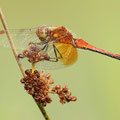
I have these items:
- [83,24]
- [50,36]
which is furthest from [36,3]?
[50,36]

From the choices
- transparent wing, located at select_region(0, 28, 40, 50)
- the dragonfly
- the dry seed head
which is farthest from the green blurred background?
the dry seed head

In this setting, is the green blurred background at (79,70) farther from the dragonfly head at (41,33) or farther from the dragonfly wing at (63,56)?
the dragonfly head at (41,33)

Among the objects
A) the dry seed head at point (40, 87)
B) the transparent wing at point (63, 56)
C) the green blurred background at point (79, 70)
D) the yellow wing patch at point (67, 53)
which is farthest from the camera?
the green blurred background at point (79, 70)

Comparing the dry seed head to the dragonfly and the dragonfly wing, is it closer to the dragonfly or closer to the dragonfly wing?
the dragonfly

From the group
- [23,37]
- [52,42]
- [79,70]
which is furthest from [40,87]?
[79,70]

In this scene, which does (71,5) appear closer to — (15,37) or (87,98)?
(87,98)

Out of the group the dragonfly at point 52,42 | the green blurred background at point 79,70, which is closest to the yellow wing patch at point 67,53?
the dragonfly at point 52,42

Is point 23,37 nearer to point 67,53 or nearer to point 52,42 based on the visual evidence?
point 52,42
